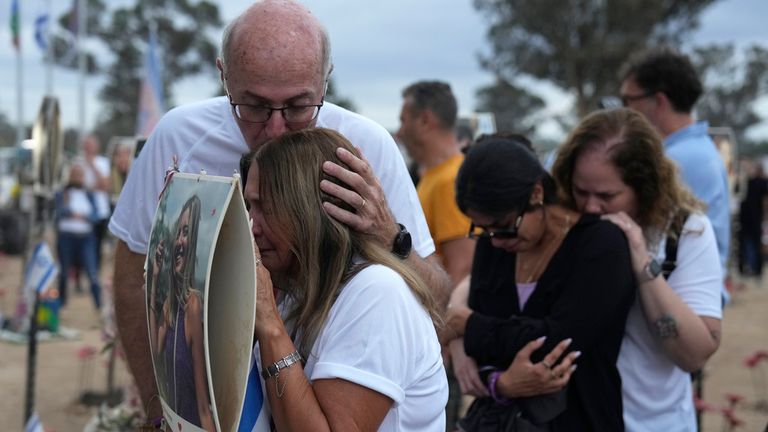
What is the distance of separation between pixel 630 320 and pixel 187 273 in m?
1.63

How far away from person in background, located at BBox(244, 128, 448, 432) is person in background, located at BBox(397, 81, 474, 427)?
2096 millimetres

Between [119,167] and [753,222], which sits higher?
[119,167]

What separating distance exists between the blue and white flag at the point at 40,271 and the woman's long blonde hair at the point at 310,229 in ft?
10.6

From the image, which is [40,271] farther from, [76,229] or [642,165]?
[76,229]

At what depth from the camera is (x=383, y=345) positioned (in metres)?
1.56

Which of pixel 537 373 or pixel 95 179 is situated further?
pixel 95 179

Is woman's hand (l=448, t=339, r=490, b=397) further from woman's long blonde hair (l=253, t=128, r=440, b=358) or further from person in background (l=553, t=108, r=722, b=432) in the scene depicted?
woman's long blonde hair (l=253, t=128, r=440, b=358)

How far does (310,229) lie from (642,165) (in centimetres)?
137

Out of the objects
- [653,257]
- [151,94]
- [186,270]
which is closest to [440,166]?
[653,257]

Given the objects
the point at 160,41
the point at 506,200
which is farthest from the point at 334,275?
the point at 160,41

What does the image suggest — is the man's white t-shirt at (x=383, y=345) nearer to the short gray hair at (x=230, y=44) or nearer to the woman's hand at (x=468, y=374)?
the short gray hair at (x=230, y=44)

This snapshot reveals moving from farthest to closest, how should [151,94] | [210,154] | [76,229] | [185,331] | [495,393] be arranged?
[76,229]
[151,94]
[495,393]
[210,154]
[185,331]

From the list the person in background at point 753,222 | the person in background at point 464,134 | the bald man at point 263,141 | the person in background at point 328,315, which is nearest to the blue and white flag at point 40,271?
the bald man at point 263,141

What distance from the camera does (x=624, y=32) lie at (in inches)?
1259
